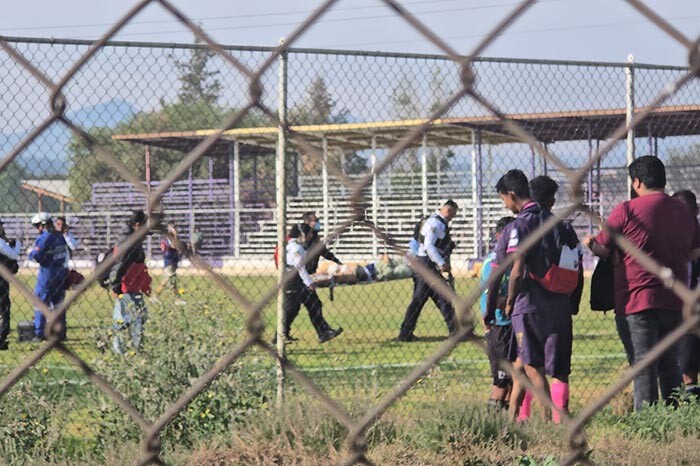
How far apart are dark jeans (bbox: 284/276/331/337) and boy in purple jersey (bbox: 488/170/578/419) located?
14.4 feet

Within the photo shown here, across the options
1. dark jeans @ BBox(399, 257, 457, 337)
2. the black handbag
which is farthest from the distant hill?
dark jeans @ BBox(399, 257, 457, 337)

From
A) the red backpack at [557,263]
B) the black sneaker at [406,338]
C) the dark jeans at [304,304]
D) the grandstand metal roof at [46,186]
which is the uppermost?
the grandstand metal roof at [46,186]

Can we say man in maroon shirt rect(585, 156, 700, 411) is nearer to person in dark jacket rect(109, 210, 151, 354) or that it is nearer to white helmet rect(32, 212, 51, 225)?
person in dark jacket rect(109, 210, 151, 354)

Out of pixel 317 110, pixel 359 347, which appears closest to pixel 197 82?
pixel 317 110

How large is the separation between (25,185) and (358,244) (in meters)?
5.42

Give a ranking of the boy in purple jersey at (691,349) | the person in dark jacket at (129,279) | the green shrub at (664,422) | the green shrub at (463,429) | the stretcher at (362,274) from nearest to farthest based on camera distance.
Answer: the green shrub at (463,429) → the green shrub at (664,422) → the boy in purple jersey at (691,349) → the person in dark jacket at (129,279) → the stretcher at (362,274)

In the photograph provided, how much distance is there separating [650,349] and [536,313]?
0.71 m

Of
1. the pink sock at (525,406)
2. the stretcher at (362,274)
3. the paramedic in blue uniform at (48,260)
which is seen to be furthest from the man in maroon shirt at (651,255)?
the paramedic in blue uniform at (48,260)

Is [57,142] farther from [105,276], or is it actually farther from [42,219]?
[42,219]

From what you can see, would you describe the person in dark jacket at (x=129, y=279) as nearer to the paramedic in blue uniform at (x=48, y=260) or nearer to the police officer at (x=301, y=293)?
the police officer at (x=301, y=293)

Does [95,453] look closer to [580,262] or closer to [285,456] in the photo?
[285,456]

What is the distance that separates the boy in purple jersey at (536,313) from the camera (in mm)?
6406

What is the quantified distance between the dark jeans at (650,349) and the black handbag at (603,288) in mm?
309

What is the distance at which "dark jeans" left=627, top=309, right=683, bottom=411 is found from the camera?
20.1ft
